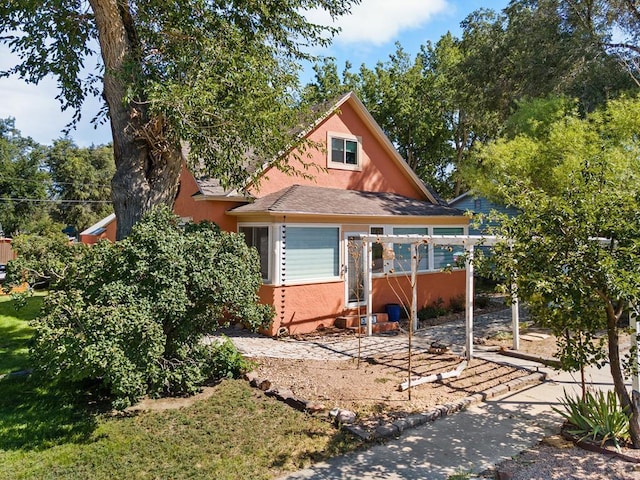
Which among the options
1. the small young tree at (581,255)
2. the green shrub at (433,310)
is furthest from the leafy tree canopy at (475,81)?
the small young tree at (581,255)

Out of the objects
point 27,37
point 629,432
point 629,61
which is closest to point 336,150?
point 27,37

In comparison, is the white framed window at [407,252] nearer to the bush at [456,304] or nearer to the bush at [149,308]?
the bush at [456,304]

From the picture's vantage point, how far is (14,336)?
466 inches

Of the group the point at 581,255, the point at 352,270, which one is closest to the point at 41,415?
the point at 581,255

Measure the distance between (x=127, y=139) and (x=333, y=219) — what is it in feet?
20.0

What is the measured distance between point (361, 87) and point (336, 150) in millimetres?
15475

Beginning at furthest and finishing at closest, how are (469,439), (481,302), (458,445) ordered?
(481,302) → (469,439) → (458,445)

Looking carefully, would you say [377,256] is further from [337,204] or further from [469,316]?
[469,316]

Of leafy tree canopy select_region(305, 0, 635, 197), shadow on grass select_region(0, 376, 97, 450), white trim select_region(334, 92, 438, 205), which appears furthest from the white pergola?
shadow on grass select_region(0, 376, 97, 450)

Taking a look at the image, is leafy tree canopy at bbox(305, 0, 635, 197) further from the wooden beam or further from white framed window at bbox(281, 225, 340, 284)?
the wooden beam

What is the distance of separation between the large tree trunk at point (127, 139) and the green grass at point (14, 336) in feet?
8.70

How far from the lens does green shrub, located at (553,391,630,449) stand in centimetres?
506

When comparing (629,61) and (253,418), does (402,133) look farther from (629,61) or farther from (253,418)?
(253,418)

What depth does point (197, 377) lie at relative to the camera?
273 inches
